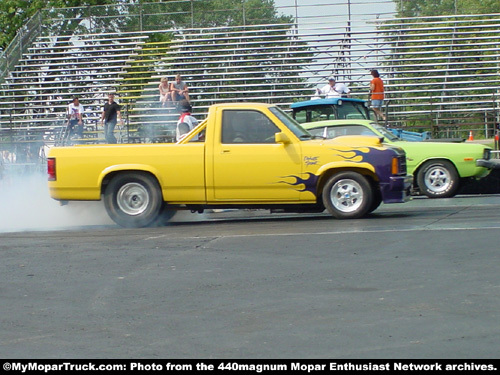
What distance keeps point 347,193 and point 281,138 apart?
3.98 ft

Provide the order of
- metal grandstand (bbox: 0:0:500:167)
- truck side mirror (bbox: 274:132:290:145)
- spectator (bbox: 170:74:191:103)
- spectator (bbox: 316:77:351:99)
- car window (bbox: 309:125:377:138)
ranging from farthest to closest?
metal grandstand (bbox: 0:0:500:167) → spectator (bbox: 170:74:191:103) → spectator (bbox: 316:77:351:99) → car window (bbox: 309:125:377:138) → truck side mirror (bbox: 274:132:290:145)

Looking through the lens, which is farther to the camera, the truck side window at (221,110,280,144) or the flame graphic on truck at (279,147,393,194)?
the truck side window at (221,110,280,144)

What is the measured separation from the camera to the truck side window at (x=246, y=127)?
1253 centimetres

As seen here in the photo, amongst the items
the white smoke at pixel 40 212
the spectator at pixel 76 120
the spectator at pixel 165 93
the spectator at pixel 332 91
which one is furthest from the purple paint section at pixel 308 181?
the spectator at pixel 76 120

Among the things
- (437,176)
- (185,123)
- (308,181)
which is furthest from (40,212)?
(437,176)

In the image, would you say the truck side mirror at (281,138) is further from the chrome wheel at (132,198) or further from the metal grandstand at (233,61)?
the metal grandstand at (233,61)

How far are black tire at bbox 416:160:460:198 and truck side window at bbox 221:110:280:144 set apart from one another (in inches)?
172

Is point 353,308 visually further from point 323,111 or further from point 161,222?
point 323,111

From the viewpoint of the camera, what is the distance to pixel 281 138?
12.2 metres

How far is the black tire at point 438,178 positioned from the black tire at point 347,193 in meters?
3.83

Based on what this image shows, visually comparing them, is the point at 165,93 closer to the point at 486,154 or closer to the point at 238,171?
the point at 486,154

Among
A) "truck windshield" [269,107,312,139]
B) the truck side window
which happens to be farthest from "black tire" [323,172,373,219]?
the truck side window

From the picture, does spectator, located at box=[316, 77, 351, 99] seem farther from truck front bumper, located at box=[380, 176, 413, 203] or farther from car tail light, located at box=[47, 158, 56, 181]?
car tail light, located at box=[47, 158, 56, 181]

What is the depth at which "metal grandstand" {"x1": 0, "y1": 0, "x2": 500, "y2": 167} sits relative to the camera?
90.7 ft
